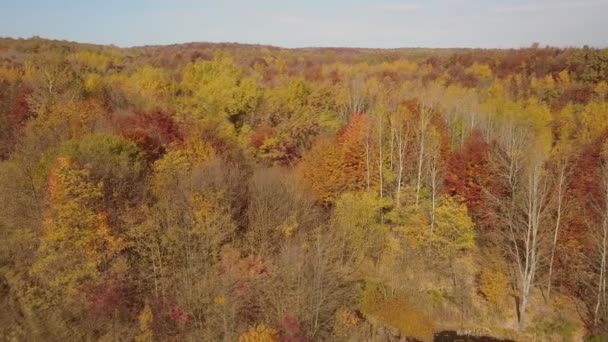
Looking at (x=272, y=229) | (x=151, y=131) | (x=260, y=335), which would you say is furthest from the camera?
(x=151, y=131)

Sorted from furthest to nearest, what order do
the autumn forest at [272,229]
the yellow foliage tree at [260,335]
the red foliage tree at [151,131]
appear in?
the red foliage tree at [151,131], the autumn forest at [272,229], the yellow foliage tree at [260,335]

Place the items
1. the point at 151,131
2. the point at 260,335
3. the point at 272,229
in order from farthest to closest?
1. the point at 151,131
2. the point at 272,229
3. the point at 260,335

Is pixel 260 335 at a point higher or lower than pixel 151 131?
lower

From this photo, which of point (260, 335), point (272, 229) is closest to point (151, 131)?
point (272, 229)

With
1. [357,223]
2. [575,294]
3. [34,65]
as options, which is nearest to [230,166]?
[357,223]

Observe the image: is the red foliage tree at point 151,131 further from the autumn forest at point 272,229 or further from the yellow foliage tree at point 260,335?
the yellow foliage tree at point 260,335

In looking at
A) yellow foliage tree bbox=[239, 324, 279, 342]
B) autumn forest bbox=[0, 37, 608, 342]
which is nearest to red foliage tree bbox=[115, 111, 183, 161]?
autumn forest bbox=[0, 37, 608, 342]

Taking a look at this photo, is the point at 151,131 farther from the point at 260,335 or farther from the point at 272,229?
the point at 260,335

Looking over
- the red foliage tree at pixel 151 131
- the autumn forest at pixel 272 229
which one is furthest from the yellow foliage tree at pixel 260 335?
the red foliage tree at pixel 151 131

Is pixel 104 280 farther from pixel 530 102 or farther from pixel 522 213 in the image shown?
pixel 530 102
